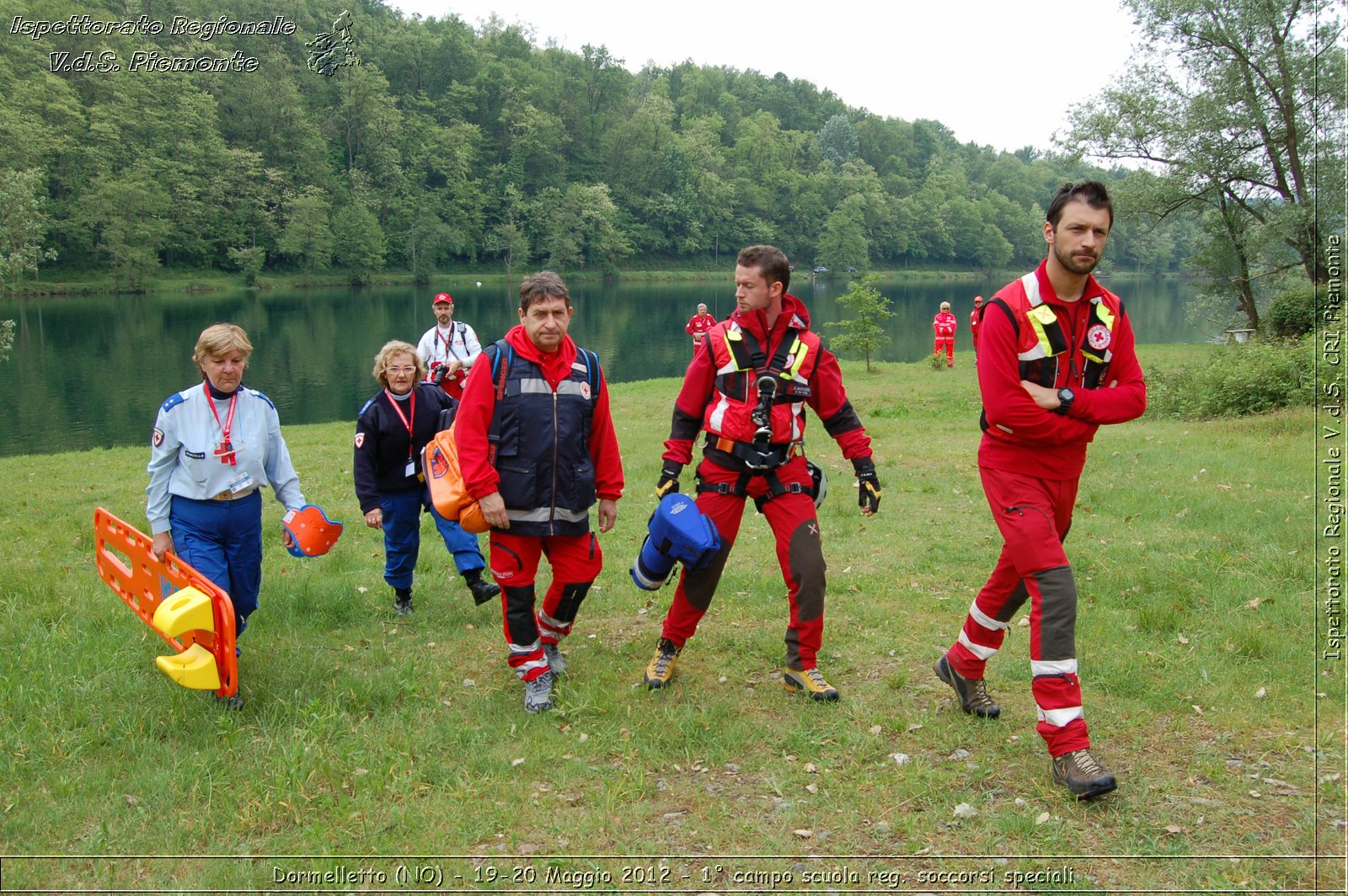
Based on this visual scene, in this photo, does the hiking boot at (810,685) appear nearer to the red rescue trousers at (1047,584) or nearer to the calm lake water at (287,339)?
the red rescue trousers at (1047,584)

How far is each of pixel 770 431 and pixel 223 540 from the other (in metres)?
3.47

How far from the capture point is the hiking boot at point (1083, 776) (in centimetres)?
420

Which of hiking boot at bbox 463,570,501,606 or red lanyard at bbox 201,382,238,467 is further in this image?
hiking boot at bbox 463,570,501,606

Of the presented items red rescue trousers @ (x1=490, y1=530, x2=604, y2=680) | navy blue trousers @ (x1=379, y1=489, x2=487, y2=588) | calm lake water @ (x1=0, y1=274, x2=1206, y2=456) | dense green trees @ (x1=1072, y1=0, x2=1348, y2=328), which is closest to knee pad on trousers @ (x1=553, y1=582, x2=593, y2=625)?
red rescue trousers @ (x1=490, y1=530, x2=604, y2=680)

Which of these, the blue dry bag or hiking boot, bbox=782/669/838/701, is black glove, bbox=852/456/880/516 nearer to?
the blue dry bag

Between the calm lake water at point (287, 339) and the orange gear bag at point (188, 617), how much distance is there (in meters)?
16.0

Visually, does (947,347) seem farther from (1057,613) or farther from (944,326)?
(1057,613)

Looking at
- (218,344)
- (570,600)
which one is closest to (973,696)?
(570,600)

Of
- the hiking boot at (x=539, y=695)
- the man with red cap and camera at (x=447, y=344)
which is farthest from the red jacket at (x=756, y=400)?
the man with red cap and camera at (x=447, y=344)

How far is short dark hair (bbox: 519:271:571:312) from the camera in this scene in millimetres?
5215

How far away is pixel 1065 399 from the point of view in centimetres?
443

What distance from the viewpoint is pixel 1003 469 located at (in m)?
4.66

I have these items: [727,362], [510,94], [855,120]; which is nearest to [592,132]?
[510,94]

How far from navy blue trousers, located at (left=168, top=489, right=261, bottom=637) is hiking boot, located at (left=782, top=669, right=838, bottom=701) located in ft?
11.0
